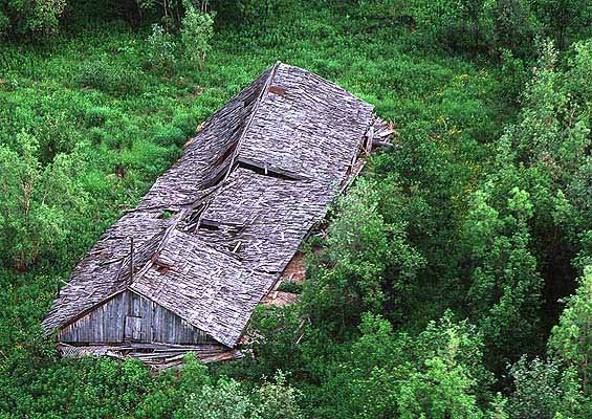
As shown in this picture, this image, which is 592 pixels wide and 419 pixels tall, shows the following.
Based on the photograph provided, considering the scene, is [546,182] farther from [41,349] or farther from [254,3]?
[254,3]

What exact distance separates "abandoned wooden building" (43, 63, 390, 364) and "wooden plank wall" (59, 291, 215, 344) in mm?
24

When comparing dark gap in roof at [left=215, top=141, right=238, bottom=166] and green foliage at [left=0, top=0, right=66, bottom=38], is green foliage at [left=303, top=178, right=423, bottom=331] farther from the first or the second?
green foliage at [left=0, top=0, right=66, bottom=38]

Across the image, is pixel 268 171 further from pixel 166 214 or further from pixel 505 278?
pixel 505 278

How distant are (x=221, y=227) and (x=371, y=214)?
4.76 m

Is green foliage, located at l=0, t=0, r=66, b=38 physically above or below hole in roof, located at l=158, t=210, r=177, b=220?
above

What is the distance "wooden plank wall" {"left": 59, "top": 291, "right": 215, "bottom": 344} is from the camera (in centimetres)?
2236

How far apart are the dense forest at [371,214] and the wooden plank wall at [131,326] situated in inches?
31.5

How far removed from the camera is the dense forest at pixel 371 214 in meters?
19.2

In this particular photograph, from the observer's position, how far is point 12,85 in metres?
35.4

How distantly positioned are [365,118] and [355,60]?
6.76 metres

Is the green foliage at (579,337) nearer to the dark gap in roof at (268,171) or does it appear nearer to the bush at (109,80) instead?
the dark gap in roof at (268,171)

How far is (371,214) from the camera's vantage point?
23.4 metres

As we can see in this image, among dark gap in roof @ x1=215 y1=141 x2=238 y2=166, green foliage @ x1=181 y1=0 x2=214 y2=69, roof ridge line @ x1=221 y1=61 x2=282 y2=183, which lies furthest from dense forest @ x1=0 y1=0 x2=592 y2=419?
roof ridge line @ x1=221 y1=61 x2=282 y2=183

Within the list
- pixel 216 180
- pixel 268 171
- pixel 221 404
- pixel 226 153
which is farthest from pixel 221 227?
pixel 221 404
